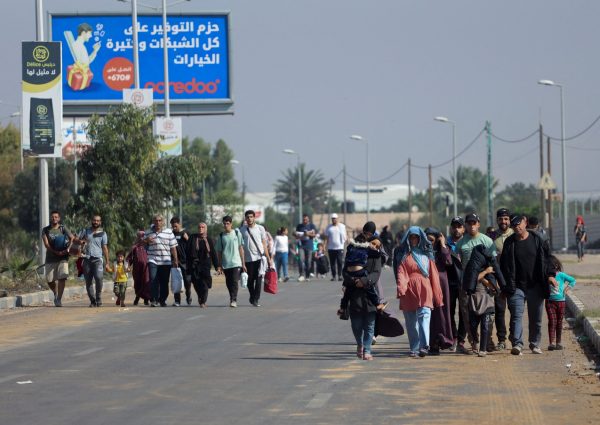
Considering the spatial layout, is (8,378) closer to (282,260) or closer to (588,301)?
(588,301)

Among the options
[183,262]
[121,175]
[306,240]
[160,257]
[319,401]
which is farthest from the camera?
[306,240]

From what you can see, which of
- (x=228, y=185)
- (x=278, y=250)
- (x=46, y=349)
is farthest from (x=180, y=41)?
(x=228, y=185)

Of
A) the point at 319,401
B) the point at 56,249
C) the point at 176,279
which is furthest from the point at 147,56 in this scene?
the point at 319,401

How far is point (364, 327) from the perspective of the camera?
15.6m

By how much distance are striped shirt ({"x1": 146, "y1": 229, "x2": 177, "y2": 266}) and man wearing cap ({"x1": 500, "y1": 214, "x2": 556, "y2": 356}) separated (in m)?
10.9

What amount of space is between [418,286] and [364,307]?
0.70 metres

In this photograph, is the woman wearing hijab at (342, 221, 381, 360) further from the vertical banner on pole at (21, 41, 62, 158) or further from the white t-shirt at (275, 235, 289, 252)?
the white t-shirt at (275, 235, 289, 252)

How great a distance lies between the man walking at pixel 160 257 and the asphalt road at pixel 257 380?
468 centimetres

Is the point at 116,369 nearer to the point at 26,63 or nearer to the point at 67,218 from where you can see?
the point at 26,63

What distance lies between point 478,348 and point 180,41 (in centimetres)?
4003

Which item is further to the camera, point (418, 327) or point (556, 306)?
point (556, 306)

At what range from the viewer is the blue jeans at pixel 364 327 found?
1542 cm

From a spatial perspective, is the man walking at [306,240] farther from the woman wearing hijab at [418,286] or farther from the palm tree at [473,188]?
the palm tree at [473,188]

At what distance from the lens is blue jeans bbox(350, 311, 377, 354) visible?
1542 centimetres
